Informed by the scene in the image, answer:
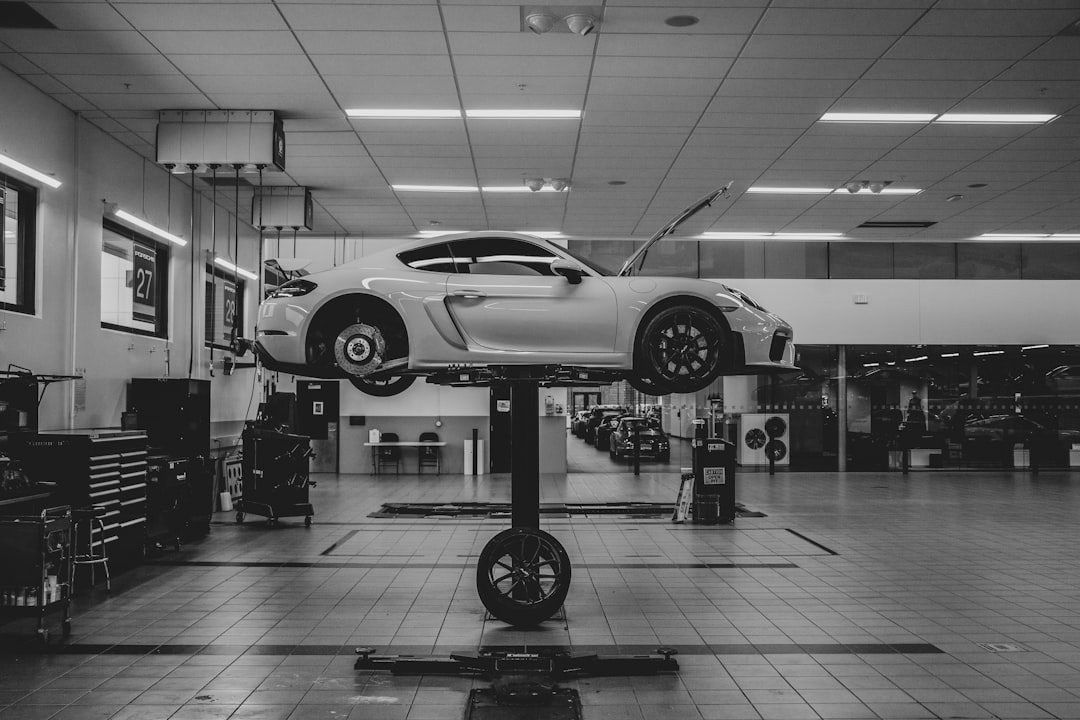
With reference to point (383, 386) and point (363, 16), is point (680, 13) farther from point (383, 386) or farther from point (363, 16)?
point (383, 386)

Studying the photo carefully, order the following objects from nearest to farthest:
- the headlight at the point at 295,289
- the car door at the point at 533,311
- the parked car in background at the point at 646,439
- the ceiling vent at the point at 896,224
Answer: the car door at the point at 533,311 → the headlight at the point at 295,289 → the ceiling vent at the point at 896,224 → the parked car in background at the point at 646,439

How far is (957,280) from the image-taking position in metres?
15.4

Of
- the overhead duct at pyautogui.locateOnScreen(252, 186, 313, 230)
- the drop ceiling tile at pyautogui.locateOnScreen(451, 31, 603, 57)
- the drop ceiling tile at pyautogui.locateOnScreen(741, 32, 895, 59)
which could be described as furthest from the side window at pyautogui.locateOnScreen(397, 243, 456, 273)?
the overhead duct at pyautogui.locateOnScreen(252, 186, 313, 230)

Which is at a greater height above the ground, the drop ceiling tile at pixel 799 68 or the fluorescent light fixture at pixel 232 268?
the drop ceiling tile at pixel 799 68

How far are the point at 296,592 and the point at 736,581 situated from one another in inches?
125

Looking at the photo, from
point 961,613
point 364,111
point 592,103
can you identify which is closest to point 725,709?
point 961,613

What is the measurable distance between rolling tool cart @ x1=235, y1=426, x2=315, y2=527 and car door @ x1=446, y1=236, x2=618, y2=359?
5346mm

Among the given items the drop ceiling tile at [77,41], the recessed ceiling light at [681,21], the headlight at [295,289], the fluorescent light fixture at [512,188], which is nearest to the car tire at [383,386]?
the headlight at [295,289]

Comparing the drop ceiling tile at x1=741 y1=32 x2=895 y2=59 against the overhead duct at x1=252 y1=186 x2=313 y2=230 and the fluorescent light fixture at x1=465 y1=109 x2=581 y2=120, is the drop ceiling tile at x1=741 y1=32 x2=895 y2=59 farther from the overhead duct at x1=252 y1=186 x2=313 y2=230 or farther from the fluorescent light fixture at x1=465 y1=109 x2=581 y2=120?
the overhead duct at x1=252 y1=186 x2=313 y2=230

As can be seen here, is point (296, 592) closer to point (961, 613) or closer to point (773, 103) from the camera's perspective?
point (961, 613)

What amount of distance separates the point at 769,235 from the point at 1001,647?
9470mm

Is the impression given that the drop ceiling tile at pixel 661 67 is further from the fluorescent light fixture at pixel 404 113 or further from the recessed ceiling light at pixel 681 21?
the fluorescent light fixture at pixel 404 113

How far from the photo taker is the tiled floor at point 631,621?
3.86 meters

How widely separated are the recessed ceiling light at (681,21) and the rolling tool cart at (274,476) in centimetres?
578
